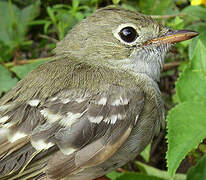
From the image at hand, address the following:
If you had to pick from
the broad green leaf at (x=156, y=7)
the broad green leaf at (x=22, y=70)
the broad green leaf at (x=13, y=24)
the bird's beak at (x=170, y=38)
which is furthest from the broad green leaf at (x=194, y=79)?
the broad green leaf at (x=13, y=24)

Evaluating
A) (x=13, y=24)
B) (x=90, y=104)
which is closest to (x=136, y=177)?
(x=90, y=104)

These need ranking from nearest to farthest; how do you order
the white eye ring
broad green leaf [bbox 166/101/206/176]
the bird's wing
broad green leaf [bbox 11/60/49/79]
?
broad green leaf [bbox 166/101/206/176] → the bird's wing → the white eye ring → broad green leaf [bbox 11/60/49/79]

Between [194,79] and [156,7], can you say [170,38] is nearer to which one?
[194,79]

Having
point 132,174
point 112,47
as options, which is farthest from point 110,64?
point 132,174

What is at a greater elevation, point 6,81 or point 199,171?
point 6,81

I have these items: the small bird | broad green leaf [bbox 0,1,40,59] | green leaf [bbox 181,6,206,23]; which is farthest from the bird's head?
broad green leaf [bbox 0,1,40,59]

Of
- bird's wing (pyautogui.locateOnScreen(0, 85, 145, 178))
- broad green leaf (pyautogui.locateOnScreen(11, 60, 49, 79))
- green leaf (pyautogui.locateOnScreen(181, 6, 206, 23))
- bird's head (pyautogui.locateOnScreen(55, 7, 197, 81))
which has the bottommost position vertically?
bird's wing (pyautogui.locateOnScreen(0, 85, 145, 178))

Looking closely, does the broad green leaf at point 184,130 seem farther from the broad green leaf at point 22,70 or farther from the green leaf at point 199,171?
the broad green leaf at point 22,70

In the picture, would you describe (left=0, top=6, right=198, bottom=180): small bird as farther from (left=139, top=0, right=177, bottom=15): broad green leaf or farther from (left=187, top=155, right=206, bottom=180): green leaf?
(left=139, top=0, right=177, bottom=15): broad green leaf
